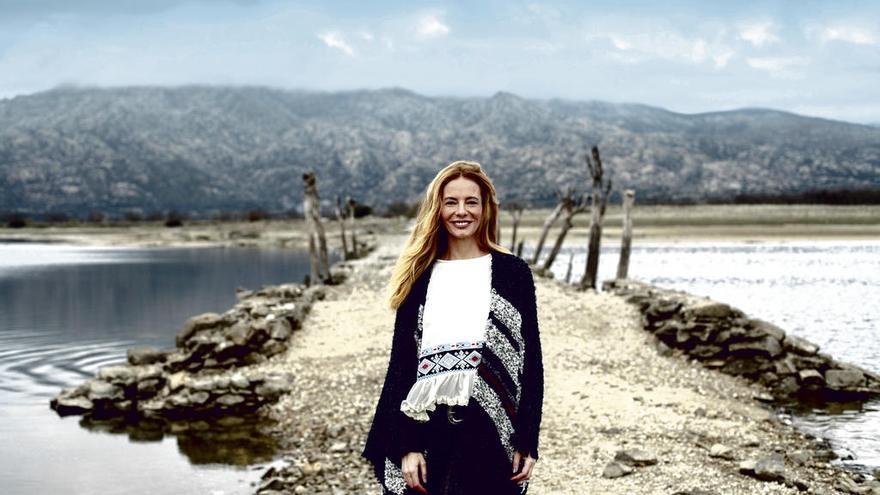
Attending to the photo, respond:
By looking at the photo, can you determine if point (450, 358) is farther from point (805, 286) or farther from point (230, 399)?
point (805, 286)

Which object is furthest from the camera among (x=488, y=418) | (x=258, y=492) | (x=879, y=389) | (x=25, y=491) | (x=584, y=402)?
(x=879, y=389)

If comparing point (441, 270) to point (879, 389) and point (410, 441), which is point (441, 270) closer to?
point (410, 441)

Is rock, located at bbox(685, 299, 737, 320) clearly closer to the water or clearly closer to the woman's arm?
the water

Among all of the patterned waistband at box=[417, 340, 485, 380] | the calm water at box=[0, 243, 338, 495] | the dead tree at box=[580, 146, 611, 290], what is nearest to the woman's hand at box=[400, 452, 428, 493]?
the patterned waistband at box=[417, 340, 485, 380]

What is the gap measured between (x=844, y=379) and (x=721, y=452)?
4.58 m

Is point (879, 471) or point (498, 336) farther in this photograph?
point (879, 471)

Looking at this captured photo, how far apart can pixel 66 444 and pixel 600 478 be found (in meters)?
6.29

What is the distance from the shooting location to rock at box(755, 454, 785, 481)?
698cm

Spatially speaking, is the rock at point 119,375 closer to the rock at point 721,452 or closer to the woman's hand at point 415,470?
the rock at point 721,452

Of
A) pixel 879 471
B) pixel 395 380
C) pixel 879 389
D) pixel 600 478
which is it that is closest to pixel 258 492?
pixel 600 478

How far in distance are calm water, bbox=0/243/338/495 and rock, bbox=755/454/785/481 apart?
180 inches

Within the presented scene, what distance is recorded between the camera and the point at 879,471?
7.73 m

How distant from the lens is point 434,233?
3.49 m

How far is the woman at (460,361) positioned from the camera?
10.9 ft
